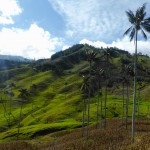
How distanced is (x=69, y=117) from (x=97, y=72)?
6129cm

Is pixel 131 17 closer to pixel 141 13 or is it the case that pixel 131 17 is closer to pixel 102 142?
pixel 141 13

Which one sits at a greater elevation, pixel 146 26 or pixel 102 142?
pixel 146 26

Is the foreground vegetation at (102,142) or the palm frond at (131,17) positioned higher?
the palm frond at (131,17)

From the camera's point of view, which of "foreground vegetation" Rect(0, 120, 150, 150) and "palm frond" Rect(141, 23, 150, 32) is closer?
"foreground vegetation" Rect(0, 120, 150, 150)

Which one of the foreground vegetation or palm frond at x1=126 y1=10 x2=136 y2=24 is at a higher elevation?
palm frond at x1=126 y1=10 x2=136 y2=24

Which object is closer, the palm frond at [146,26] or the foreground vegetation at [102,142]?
the foreground vegetation at [102,142]

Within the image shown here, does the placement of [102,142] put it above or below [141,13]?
below

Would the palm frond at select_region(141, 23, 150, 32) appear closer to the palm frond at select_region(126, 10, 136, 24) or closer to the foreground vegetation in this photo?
the palm frond at select_region(126, 10, 136, 24)

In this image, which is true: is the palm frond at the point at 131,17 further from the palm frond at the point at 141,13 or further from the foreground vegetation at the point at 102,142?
the foreground vegetation at the point at 102,142

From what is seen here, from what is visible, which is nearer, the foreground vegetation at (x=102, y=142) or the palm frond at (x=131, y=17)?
the foreground vegetation at (x=102, y=142)

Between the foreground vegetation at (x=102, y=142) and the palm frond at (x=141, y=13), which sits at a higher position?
the palm frond at (x=141, y=13)

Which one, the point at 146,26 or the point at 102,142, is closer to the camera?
the point at 146,26

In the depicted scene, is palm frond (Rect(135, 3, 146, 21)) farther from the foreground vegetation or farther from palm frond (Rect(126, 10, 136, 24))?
the foreground vegetation

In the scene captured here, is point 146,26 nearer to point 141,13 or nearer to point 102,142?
point 141,13
